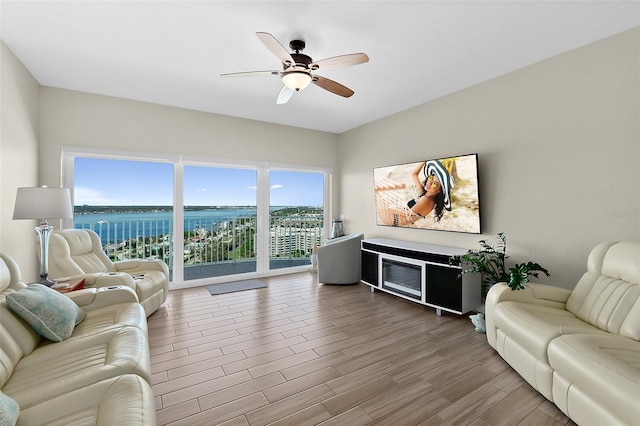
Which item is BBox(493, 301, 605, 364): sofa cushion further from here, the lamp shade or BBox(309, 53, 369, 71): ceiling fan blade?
the lamp shade

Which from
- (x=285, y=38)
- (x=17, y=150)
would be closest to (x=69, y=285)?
(x=17, y=150)

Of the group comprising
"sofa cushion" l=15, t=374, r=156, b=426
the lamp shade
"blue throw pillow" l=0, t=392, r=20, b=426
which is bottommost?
"sofa cushion" l=15, t=374, r=156, b=426

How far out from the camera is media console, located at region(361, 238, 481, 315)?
3.21m

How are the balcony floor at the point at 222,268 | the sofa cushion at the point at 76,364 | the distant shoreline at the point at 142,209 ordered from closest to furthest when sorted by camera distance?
1. the sofa cushion at the point at 76,364
2. the distant shoreline at the point at 142,209
3. the balcony floor at the point at 222,268

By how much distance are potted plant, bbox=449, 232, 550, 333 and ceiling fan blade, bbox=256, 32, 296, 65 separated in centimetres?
247

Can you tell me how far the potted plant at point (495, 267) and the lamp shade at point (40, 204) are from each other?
388 cm

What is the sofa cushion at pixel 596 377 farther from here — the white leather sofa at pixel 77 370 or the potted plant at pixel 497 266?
the white leather sofa at pixel 77 370

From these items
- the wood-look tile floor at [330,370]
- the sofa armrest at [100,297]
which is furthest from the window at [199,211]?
the sofa armrest at [100,297]

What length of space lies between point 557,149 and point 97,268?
4902 millimetres

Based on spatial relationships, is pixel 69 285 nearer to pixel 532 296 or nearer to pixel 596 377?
pixel 596 377

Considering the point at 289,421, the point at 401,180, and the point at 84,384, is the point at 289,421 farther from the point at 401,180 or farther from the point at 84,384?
the point at 401,180

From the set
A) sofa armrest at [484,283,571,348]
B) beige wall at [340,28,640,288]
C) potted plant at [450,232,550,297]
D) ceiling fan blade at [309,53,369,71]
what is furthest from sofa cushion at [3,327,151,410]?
beige wall at [340,28,640,288]

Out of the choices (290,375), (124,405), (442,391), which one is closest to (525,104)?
(442,391)

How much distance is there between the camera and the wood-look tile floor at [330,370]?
1793 millimetres
